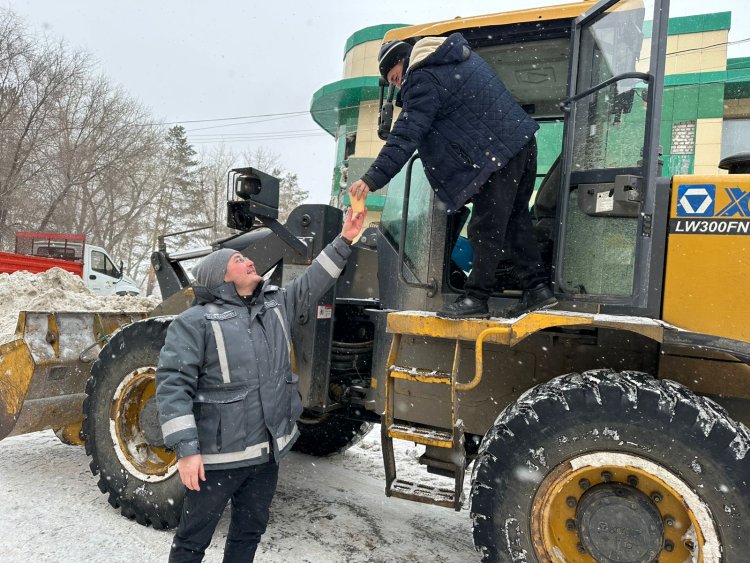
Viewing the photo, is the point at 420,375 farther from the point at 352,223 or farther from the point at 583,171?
the point at 583,171

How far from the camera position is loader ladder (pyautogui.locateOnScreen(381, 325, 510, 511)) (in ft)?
9.40

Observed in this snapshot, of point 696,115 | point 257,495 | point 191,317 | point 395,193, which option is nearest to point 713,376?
point 395,193

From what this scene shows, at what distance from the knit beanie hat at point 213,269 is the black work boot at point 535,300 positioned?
1.44 metres

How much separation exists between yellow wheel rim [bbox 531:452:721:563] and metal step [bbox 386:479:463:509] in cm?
54

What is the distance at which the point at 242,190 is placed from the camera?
3473mm

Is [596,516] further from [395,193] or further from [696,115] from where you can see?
[696,115]

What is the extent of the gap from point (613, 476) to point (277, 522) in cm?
217

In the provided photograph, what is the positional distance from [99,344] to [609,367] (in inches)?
145

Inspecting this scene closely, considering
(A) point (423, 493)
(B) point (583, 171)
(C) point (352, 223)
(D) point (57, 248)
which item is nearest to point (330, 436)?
(A) point (423, 493)

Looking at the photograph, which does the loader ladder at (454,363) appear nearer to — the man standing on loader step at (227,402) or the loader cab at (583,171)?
the loader cab at (583,171)

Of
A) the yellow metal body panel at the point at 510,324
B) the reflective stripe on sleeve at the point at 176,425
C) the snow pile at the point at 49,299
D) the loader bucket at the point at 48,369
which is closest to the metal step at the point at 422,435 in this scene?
the yellow metal body panel at the point at 510,324

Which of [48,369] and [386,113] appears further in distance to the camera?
[48,369]

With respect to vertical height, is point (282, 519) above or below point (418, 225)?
below

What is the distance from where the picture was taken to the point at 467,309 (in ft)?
9.34
